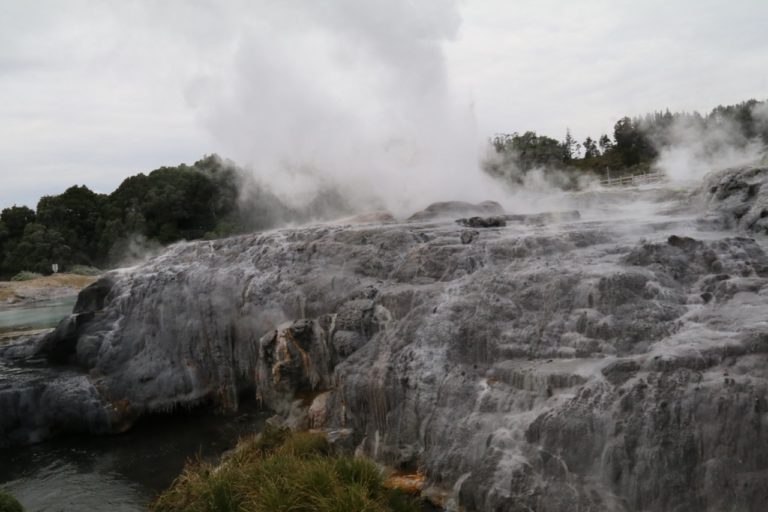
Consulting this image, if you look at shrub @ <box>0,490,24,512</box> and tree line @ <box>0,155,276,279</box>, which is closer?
shrub @ <box>0,490,24,512</box>

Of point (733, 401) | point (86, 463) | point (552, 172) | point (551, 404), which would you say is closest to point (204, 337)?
point (86, 463)

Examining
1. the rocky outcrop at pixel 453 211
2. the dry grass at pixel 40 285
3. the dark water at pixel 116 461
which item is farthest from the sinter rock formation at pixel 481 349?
the dry grass at pixel 40 285

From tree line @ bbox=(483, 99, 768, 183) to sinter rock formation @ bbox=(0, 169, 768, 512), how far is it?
12382 mm

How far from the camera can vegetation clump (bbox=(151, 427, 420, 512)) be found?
5039 mm

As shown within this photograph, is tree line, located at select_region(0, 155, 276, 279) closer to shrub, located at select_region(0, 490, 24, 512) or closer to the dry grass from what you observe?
the dry grass

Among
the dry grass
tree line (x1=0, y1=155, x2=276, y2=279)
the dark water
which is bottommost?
the dark water

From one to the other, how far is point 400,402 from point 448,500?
1.49 m

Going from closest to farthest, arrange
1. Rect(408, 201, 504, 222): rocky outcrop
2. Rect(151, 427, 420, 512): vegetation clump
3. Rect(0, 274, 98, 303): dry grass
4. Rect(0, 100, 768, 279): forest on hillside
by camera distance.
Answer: Rect(151, 427, 420, 512): vegetation clump
Rect(408, 201, 504, 222): rocky outcrop
Rect(0, 100, 768, 279): forest on hillside
Rect(0, 274, 98, 303): dry grass

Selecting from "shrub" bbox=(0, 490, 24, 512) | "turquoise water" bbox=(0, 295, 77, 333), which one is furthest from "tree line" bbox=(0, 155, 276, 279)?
"shrub" bbox=(0, 490, 24, 512)

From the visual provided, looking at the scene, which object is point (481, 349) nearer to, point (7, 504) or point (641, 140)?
point (7, 504)

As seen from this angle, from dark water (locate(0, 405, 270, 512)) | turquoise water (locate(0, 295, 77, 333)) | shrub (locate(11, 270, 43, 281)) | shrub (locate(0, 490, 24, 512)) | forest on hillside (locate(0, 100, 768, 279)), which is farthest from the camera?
shrub (locate(11, 270, 43, 281))

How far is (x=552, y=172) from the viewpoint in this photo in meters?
32.0

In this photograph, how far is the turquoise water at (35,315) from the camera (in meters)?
21.3

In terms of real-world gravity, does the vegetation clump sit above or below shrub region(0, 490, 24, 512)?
above
